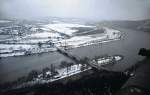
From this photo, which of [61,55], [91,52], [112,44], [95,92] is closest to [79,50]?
[91,52]

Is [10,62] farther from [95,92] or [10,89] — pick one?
[95,92]

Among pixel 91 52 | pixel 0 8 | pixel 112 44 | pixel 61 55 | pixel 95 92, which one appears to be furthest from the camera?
pixel 0 8

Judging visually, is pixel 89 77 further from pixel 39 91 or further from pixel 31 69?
pixel 31 69

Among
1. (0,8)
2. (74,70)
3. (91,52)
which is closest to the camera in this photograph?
(74,70)

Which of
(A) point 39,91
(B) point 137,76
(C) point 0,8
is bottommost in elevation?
(A) point 39,91

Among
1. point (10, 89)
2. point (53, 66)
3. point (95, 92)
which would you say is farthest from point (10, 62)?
point (95, 92)

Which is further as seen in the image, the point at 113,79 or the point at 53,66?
the point at 53,66

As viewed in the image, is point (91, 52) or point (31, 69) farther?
point (91, 52)

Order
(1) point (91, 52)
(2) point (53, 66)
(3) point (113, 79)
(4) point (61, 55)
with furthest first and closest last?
(1) point (91, 52) → (4) point (61, 55) → (2) point (53, 66) → (3) point (113, 79)

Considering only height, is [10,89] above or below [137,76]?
below
